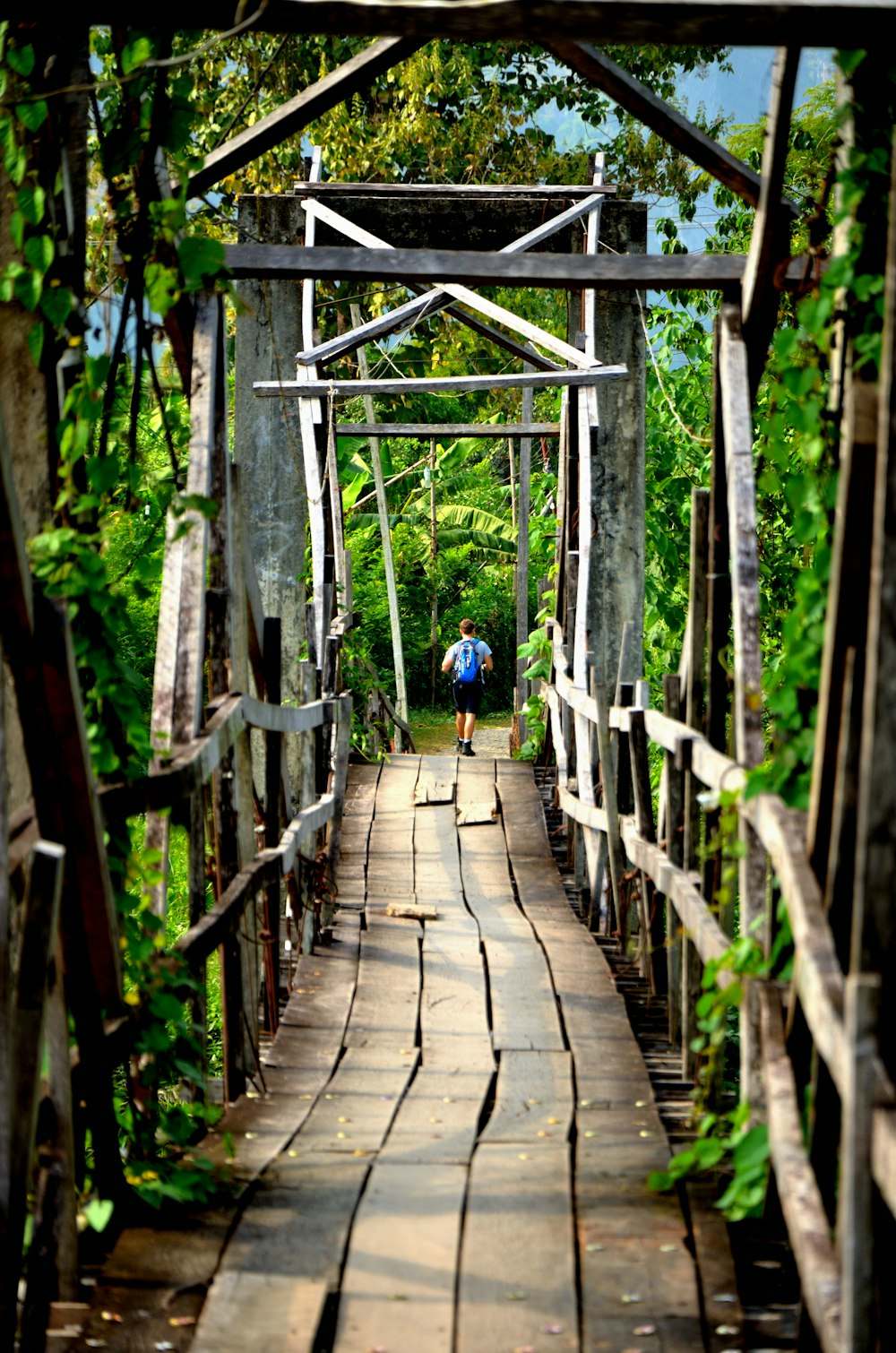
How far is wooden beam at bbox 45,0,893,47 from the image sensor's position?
9.09ft

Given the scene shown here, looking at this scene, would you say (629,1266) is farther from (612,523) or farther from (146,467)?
(146,467)

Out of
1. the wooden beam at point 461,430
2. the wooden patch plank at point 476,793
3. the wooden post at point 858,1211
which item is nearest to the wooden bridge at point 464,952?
the wooden post at point 858,1211

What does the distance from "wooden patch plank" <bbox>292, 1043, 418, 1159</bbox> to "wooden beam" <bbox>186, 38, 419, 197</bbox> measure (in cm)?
262

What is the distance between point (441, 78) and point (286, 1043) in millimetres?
12368

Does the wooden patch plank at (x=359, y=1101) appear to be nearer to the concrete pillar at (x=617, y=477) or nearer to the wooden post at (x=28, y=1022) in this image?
the wooden post at (x=28, y=1022)

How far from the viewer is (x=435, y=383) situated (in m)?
9.73

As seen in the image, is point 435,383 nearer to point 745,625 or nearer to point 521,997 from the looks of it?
point 521,997

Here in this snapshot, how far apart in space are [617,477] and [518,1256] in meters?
7.38

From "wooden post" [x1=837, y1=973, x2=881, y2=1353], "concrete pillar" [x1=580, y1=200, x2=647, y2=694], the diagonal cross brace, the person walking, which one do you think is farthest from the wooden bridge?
the person walking

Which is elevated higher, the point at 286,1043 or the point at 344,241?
the point at 344,241

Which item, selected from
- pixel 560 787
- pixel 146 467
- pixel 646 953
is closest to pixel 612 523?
pixel 560 787

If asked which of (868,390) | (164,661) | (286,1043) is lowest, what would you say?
(286,1043)

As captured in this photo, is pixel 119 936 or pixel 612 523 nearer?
pixel 119 936

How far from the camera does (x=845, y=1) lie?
2.75 meters
